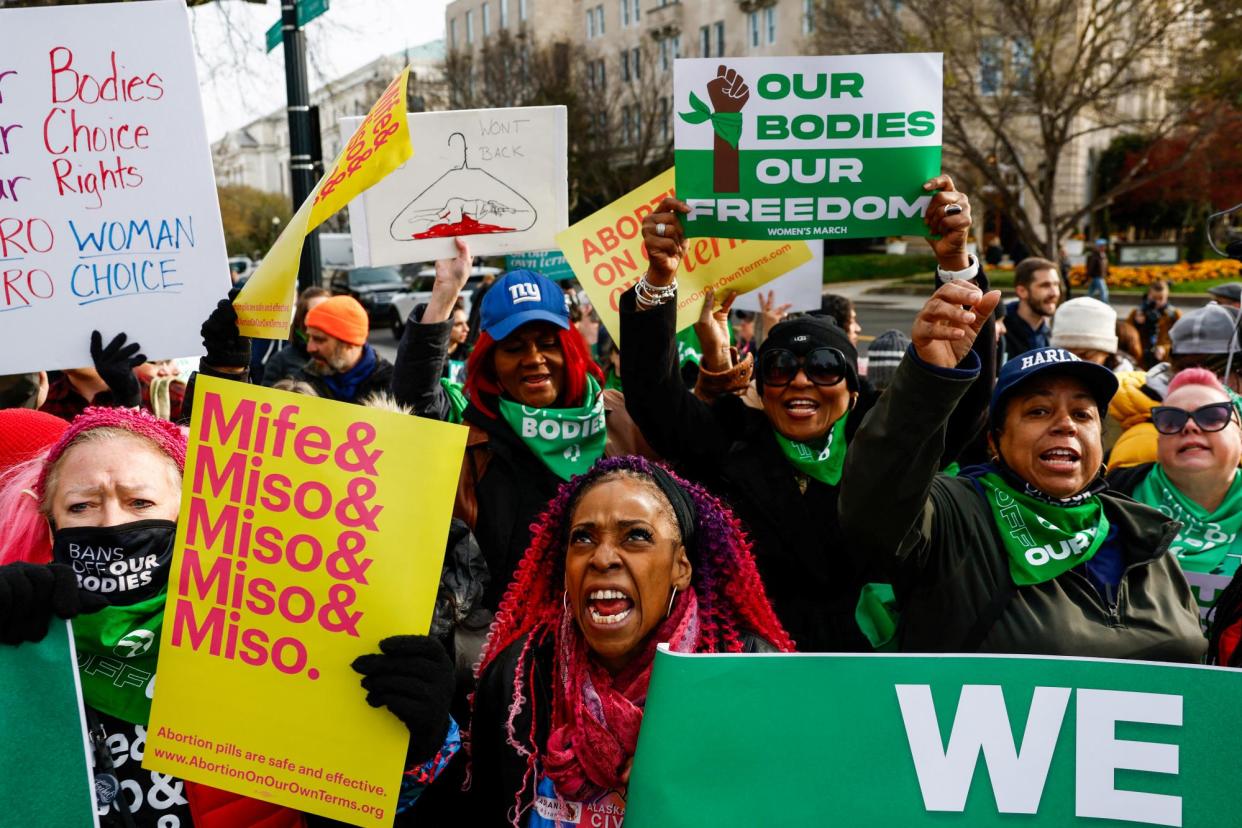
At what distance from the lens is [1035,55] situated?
800 inches

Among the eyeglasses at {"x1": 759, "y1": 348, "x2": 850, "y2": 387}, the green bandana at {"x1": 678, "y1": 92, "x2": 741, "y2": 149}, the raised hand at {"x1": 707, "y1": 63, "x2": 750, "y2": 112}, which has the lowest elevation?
the eyeglasses at {"x1": 759, "y1": 348, "x2": 850, "y2": 387}

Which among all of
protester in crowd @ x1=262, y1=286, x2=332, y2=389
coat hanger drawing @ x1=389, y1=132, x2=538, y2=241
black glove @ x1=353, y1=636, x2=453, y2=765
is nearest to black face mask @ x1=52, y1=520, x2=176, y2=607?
black glove @ x1=353, y1=636, x2=453, y2=765

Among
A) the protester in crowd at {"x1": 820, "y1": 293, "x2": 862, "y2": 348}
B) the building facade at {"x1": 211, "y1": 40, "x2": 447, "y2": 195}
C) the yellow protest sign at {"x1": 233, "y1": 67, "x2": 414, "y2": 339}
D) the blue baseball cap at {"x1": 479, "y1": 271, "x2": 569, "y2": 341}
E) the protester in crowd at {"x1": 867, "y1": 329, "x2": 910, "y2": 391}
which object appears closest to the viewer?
Result: the yellow protest sign at {"x1": 233, "y1": 67, "x2": 414, "y2": 339}

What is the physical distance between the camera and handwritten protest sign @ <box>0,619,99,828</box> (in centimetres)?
204

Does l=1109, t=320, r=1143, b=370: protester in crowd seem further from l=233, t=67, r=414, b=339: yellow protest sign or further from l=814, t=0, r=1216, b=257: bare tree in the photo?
l=814, t=0, r=1216, b=257: bare tree

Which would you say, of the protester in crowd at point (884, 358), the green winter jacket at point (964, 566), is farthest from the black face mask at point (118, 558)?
the protester in crowd at point (884, 358)

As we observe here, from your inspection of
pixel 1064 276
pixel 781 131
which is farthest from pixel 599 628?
pixel 1064 276

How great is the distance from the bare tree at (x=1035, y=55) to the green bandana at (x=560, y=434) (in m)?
18.1

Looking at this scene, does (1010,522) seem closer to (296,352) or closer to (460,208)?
(460,208)

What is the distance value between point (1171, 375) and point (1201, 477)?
157cm

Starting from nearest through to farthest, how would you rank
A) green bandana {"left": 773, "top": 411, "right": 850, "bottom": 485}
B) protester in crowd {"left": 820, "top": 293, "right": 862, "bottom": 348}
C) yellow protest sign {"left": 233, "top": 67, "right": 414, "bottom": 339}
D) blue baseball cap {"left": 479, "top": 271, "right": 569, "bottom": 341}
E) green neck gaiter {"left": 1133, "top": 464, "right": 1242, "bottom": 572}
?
1. yellow protest sign {"left": 233, "top": 67, "right": 414, "bottom": 339}
2. green bandana {"left": 773, "top": 411, "right": 850, "bottom": 485}
3. green neck gaiter {"left": 1133, "top": 464, "right": 1242, "bottom": 572}
4. blue baseball cap {"left": 479, "top": 271, "right": 569, "bottom": 341}
5. protester in crowd {"left": 820, "top": 293, "right": 862, "bottom": 348}

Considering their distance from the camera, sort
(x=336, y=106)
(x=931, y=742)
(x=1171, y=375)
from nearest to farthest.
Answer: (x=931, y=742), (x=1171, y=375), (x=336, y=106)

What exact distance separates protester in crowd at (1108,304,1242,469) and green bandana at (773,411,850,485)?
1.30 m

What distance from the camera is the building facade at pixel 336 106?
673 inches
